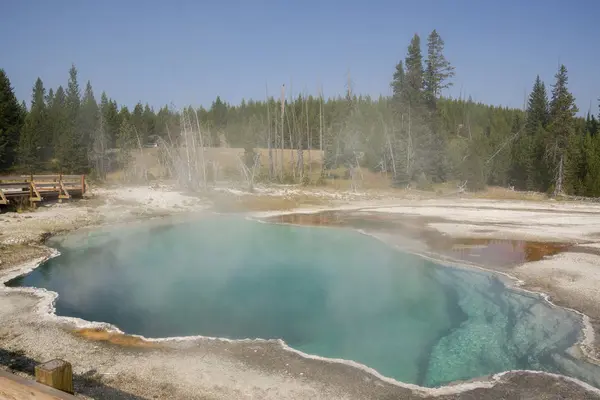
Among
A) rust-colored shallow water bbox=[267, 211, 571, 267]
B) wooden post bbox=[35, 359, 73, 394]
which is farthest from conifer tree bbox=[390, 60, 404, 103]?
wooden post bbox=[35, 359, 73, 394]

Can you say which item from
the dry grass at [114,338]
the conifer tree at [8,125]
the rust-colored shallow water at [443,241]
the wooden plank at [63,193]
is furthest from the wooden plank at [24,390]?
the conifer tree at [8,125]

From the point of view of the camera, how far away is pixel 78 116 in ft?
150

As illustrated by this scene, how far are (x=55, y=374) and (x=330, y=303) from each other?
25.7 ft

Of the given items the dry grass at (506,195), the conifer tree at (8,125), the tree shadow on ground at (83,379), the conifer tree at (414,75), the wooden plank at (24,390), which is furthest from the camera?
the conifer tree at (414,75)

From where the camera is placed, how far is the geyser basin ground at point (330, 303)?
7.09 meters

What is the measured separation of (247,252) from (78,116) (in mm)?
38276

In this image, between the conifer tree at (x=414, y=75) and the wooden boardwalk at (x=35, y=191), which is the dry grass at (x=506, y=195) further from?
the wooden boardwalk at (x=35, y=191)

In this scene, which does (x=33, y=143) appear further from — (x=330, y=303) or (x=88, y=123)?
(x=330, y=303)

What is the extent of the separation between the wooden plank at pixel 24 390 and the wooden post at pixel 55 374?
36 mm

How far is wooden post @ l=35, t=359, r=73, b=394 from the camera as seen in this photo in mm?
2084

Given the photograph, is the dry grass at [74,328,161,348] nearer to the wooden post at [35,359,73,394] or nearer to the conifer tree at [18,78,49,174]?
the wooden post at [35,359,73,394]

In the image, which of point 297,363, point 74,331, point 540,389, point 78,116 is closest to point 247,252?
point 74,331

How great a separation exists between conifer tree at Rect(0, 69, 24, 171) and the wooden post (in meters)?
33.9

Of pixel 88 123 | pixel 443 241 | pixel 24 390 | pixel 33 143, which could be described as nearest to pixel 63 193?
pixel 33 143
